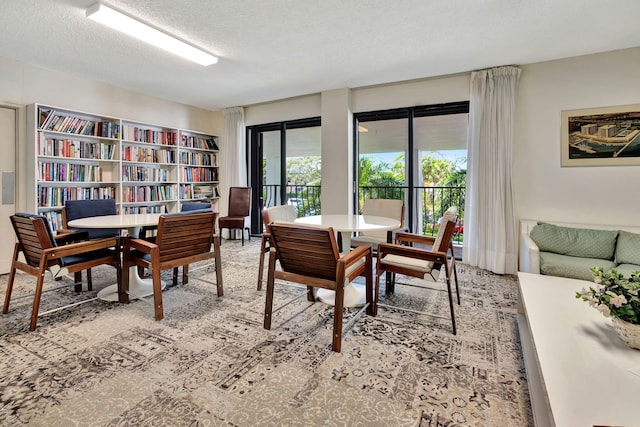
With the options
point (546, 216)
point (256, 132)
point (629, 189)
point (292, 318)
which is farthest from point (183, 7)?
point (629, 189)

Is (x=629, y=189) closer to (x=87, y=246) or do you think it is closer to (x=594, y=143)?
(x=594, y=143)

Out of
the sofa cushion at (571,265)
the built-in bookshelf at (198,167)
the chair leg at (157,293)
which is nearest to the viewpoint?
the chair leg at (157,293)

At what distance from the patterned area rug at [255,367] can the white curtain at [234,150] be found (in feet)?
11.7

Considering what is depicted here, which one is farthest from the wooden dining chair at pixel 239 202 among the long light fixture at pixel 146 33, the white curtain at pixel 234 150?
the long light fixture at pixel 146 33

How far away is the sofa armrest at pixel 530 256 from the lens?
111 inches

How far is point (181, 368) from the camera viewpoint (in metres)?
1.77

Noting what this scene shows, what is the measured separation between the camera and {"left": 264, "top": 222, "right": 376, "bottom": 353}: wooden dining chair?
1.94 metres

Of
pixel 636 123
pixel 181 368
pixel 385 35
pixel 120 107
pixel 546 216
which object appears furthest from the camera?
pixel 120 107

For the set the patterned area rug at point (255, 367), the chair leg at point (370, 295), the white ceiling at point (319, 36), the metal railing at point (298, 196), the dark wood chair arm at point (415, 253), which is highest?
the white ceiling at point (319, 36)

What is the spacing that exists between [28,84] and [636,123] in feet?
22.8

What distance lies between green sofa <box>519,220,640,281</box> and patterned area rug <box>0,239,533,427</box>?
508 millimetres

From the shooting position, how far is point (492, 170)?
388 centimetres

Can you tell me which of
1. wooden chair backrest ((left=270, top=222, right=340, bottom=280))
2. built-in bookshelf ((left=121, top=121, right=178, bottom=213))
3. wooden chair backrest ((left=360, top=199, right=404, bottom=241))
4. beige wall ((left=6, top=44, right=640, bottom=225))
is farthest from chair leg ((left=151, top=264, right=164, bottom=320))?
beige wall ((left=6, top=44, right=640, bottom=225))

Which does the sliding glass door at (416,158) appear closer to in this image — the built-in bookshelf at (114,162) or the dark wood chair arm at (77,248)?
the built-in bookshelf at (114,162)
